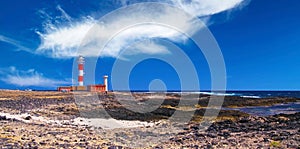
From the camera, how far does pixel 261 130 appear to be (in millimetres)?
20125

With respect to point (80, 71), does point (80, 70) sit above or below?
above

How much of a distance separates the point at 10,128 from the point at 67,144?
455 centimetres

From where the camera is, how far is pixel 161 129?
22234 millimetres

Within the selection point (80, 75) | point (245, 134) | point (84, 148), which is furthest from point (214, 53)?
point (80, 75)

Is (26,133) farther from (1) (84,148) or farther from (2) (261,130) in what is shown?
(2) (261,130)

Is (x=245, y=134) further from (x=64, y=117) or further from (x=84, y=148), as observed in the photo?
(x=64, y=117)

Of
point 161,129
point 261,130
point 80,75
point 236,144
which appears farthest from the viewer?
point 80,75

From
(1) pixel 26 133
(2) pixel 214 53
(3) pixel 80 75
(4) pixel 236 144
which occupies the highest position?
(3) pixel 80 75

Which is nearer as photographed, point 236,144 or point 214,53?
point 236,144

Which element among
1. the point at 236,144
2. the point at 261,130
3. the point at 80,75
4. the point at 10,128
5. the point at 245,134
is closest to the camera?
the point at 236,144

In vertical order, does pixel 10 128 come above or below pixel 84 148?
above

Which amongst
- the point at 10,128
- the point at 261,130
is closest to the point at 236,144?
the point at 261,130

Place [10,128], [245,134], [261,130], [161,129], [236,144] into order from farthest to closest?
[161,129] < [261,130] < [245,134] < [10,128] < [236,144]

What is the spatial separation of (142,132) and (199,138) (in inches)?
162
